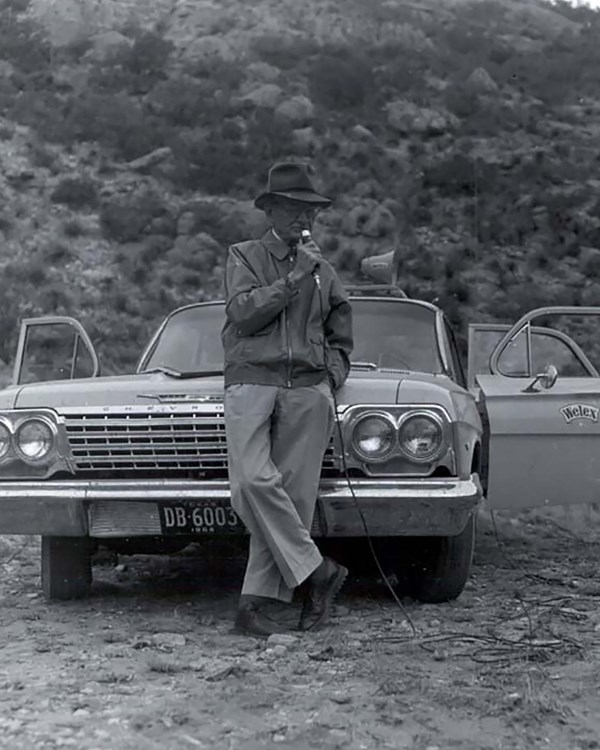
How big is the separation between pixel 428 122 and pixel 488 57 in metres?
5.36

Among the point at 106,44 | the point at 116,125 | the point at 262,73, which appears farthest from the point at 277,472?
the point at 106,44

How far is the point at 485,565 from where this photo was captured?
7.09m

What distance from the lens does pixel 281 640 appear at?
477 cm

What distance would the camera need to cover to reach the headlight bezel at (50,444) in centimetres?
515

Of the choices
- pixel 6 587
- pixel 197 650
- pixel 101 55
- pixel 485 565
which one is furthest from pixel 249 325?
pixel 101 55

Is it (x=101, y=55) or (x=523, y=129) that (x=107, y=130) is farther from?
(x=523, y=129)

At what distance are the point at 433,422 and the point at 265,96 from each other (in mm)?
24385

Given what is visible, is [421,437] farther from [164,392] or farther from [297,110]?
[297,110]

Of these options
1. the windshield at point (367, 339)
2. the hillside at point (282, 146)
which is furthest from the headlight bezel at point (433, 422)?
the hillside at point (282, 146)

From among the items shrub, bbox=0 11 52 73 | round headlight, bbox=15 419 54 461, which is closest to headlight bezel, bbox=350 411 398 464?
round headlight, bbox=15 419 54 461

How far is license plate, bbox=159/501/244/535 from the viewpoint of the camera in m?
5.07

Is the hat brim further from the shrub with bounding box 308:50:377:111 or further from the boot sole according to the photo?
the shrub with bounding box 308:50:377:111

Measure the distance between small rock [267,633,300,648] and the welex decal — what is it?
208 centimetres

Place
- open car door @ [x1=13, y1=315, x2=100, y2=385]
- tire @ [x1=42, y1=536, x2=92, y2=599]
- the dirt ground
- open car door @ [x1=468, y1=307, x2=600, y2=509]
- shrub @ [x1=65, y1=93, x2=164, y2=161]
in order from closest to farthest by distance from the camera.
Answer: the dirt ground → tire @ [x1=42, y1=536, x2=92, y2=599] → open car door @ [x1=468, y1=307, x2=600, y2=509] → open car door @ [x1=13, y1=315, x2=100, y2=385] → shrub @ [x1=65, y1=93, x2=164, y2=161]
